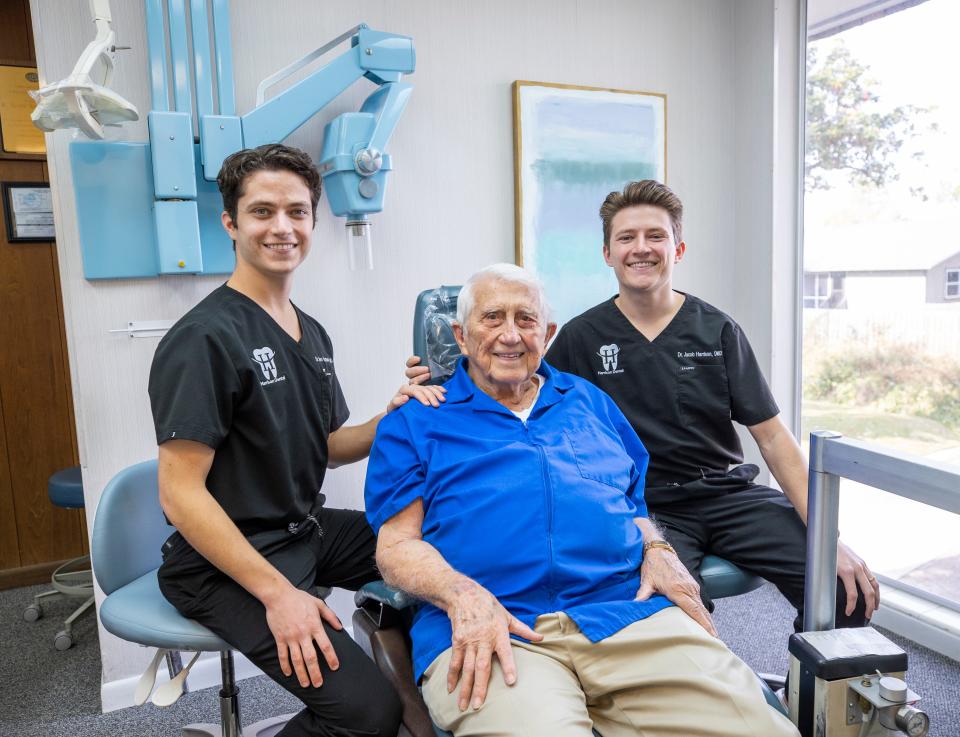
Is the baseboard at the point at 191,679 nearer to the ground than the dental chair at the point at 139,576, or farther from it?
nearer to the ground

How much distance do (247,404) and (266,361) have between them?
0.34ft

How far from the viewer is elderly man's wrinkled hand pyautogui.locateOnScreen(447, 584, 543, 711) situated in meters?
1.17

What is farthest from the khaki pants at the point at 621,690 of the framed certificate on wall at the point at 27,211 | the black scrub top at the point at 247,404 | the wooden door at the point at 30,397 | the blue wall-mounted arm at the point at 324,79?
the framed certificate on wall at the point at 27,211

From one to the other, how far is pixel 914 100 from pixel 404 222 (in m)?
1.71

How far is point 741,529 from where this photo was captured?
1.79m

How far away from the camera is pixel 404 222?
7.73 feet

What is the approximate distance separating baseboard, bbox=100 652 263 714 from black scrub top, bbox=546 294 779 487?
4.22ft

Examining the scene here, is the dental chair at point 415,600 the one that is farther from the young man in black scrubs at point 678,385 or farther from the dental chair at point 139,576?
the dental chair at point 139,576

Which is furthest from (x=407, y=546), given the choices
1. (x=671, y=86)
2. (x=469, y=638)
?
(x=671, y=86)

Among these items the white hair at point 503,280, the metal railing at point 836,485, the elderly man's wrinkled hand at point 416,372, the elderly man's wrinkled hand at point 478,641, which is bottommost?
the elderly man's wrinkled hand at point 478,641

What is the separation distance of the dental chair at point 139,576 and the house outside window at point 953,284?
233cm

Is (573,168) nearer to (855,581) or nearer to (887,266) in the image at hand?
(887,266)

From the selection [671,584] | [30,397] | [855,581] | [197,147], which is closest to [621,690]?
[671,584]

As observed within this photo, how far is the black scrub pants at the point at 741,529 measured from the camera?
1.71 metres
